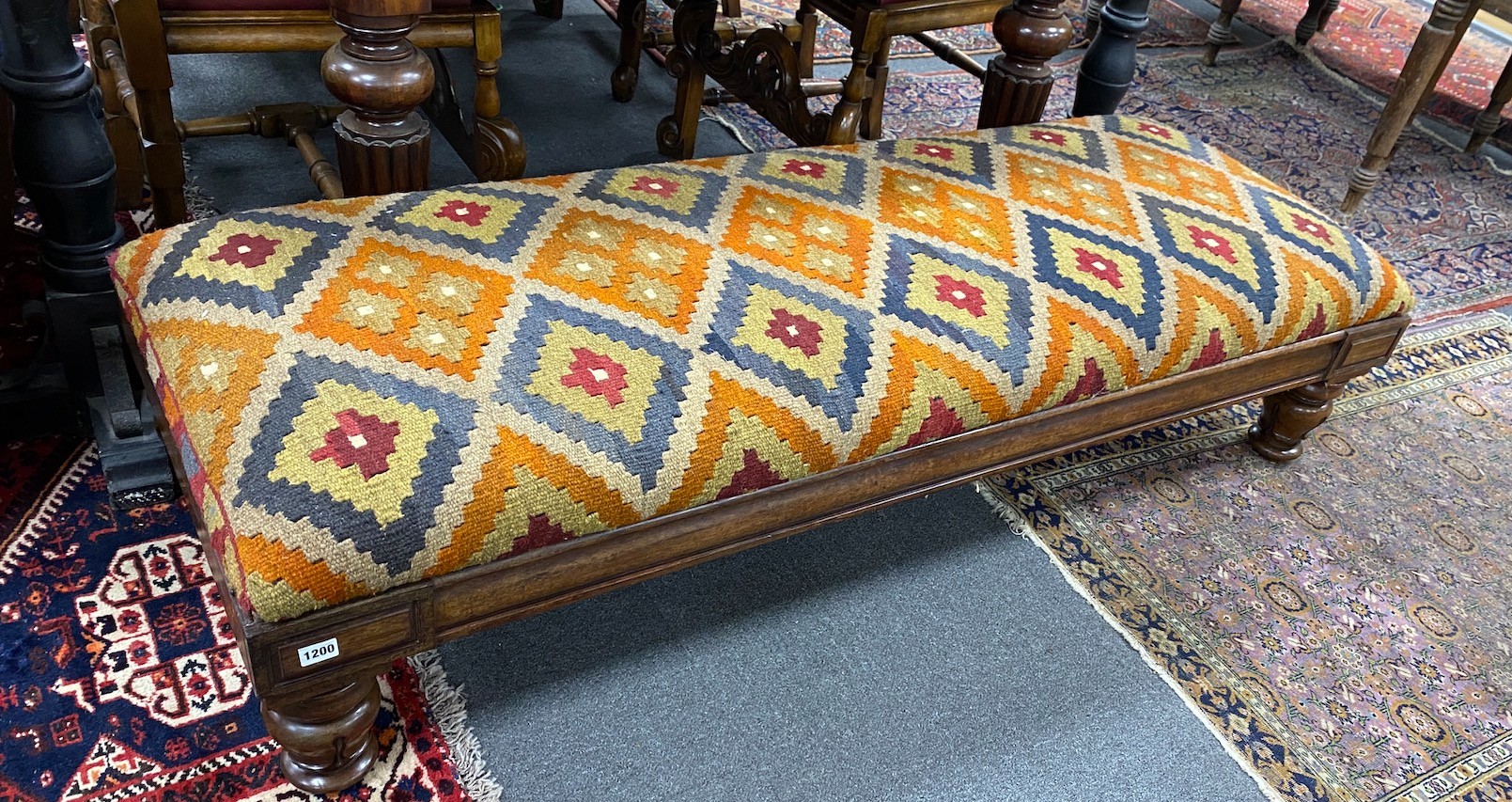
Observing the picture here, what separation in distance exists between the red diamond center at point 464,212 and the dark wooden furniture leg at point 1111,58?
53.0 inches

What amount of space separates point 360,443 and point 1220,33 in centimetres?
316

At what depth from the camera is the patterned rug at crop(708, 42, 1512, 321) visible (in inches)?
100

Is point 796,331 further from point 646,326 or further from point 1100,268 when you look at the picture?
point 1100,268

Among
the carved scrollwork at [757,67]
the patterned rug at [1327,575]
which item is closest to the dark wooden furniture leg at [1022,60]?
the carved scrollwork at [757,67]

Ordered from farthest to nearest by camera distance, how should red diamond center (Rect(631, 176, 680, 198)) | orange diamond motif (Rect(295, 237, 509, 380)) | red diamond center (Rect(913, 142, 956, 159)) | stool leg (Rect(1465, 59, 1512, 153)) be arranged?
stool leg (Rect(1465, 59, 1512, 153))
red diamond center (Rect(913, 142, 956, 159))
red diamond center (Rect(631, 176, 680, 198))
orange diamond motif (Rect(295, 237, 509, 380))

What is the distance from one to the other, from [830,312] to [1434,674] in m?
0.98

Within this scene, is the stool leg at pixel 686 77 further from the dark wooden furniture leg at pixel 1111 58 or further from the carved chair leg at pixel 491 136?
the dark wooden furniture leg at pixel 1111 58

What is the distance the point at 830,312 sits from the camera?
1.28 metres

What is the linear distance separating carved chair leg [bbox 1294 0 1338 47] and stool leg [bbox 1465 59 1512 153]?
0.60 m

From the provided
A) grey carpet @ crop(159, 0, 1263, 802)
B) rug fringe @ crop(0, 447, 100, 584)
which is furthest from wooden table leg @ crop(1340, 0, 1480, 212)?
rug fringe @ crop(0, 447, 100, 584)

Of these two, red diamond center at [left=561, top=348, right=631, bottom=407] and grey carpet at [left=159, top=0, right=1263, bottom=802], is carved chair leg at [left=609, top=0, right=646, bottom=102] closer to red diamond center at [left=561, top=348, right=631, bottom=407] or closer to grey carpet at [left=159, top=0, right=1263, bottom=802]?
grey carpet at [left=159, top=0, right=1263, bottom=802]

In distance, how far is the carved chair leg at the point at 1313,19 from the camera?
137 inches

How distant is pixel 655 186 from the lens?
147cm

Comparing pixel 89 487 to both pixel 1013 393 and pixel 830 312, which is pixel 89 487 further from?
pixel 1013 393
